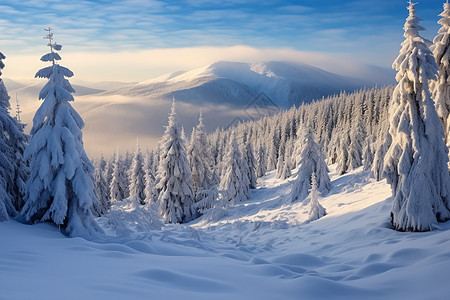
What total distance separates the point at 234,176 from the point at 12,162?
2821cm

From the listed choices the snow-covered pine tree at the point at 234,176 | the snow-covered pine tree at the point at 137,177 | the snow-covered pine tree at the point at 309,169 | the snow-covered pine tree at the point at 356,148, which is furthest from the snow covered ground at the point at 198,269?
the snow-covered pine tree at the point at 356,148

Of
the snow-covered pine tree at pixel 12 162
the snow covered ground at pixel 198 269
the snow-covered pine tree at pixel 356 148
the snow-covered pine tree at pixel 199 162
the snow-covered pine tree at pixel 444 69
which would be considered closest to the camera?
the snow covered ground at pixel 198 269

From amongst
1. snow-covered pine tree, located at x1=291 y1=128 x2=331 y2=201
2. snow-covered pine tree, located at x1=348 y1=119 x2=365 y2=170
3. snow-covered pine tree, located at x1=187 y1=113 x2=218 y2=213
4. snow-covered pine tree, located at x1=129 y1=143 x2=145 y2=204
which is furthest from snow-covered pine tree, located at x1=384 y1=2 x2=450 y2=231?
snow-covered pine tree, located at x1=129 y1=143 x2=145 y2=204

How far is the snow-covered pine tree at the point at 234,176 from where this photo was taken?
38.8 meters

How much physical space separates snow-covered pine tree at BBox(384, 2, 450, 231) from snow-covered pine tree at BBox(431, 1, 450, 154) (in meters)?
3.50

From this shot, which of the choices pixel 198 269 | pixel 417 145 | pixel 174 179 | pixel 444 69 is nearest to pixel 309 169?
pixel 174 179

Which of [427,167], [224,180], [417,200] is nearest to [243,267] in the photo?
[417,200]

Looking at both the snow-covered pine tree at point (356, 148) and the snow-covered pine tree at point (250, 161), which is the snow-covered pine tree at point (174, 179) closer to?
the snow-covered pine tree at point (250, 161)

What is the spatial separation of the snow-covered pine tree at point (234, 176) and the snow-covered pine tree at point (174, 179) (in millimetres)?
8704

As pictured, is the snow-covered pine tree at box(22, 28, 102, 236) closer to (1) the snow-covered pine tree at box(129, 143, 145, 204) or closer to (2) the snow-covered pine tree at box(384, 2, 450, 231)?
(2) the snow-covered pine tree at box(384, 2, 450, 231)

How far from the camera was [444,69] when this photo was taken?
51.5 feet

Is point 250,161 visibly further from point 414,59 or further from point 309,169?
point 414,59

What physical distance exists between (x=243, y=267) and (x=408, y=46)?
39.3 feet

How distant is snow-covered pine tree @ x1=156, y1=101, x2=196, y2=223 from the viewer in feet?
94.5
